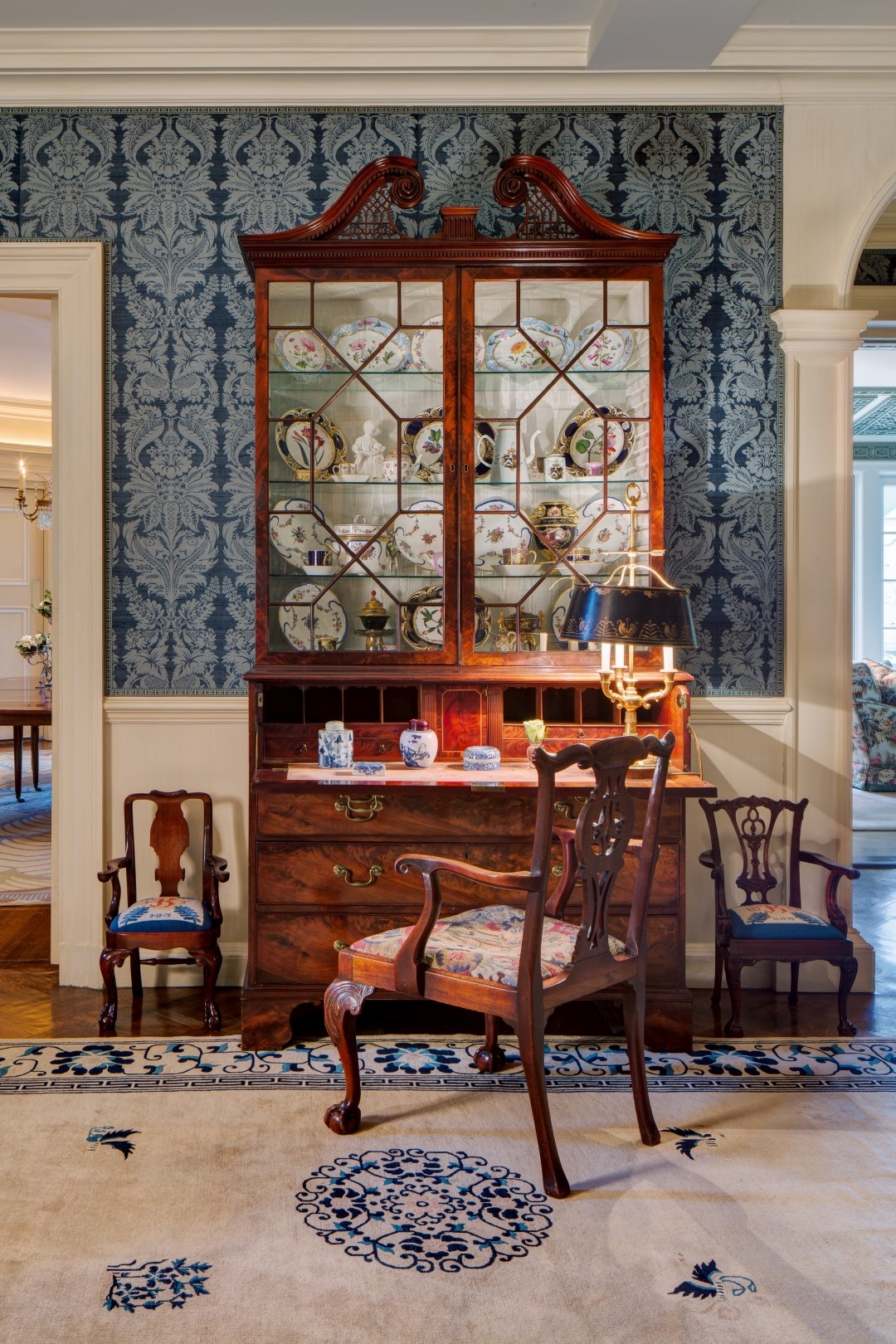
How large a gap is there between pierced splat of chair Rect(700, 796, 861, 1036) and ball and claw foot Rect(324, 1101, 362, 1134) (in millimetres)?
1353

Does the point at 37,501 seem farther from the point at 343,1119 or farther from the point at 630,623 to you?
the point at 343,1119

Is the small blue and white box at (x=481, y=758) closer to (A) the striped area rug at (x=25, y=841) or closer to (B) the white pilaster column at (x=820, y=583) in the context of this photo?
(B) the white pilaster column at (x=820, y=583)

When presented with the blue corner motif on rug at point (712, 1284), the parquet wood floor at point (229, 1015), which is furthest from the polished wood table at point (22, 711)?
the blue corner motif on rug at point (712, 1284)

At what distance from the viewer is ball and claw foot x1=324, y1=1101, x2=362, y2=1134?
282 cm

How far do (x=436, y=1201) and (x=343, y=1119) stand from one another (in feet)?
1.35

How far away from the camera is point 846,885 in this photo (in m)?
4.06

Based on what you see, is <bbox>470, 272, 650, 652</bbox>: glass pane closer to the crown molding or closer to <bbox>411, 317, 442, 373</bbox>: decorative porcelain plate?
<bbox>411, 317, 442, 373</bbox>: decorative porcelain plate

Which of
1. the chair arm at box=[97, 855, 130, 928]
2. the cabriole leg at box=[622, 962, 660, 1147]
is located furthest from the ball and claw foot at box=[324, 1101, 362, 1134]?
the chair arm at box=[97, 855, 130, 928]

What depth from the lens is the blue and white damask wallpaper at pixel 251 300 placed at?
3.99 meters

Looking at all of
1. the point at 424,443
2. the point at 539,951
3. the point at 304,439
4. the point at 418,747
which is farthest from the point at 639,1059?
the point at 304,439

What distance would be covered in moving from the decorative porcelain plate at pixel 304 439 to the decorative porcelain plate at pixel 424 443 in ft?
0.76

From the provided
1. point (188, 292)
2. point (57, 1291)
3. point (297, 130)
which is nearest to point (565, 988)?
point (57, 1291)

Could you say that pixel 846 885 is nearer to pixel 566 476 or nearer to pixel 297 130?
pixel 566 476

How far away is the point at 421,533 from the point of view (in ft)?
12.3
